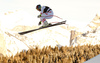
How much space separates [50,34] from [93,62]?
5540 mm

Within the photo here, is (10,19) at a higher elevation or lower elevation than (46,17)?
lower

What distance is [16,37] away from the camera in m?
8.19

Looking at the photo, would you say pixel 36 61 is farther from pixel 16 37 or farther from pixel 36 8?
pixel 36 8

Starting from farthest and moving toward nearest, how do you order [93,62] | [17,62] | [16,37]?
[16,37]
[93,62]
[17,62]

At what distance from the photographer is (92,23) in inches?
779

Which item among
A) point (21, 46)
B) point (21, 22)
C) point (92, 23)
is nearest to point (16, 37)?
point (21, 46)

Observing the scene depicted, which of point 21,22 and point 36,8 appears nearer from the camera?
point 36,8

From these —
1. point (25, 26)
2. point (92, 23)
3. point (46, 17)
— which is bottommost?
point (92, 23)

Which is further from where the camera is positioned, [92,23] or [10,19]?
[92,23]

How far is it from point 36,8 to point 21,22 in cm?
499

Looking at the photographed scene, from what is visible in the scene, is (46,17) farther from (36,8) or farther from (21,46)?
(21,46)

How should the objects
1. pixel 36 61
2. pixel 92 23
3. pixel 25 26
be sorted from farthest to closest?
1. pixel 92 23
2. pixel 25 26
3. pixel 36 61

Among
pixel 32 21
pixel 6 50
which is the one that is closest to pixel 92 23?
pixel 32 21

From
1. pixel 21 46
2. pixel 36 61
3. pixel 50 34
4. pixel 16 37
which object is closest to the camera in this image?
pixel 36 61
